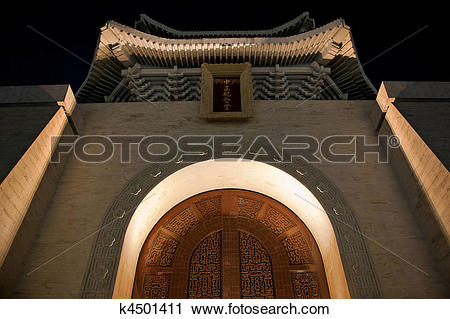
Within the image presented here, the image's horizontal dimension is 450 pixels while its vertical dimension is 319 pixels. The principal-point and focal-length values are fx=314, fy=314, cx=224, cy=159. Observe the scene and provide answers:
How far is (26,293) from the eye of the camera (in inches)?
117

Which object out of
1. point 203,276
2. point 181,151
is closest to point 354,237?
point 203,276

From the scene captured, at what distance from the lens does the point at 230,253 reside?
428cm

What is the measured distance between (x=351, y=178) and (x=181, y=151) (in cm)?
217

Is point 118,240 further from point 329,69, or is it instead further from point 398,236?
point 329,69

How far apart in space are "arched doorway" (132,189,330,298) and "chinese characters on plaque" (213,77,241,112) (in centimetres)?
125

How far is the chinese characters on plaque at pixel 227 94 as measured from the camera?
472cm

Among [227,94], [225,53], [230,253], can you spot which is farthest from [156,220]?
[225,53]

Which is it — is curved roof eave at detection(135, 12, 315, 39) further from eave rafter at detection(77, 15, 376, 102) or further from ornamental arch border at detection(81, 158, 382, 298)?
ornamental arch border at detection(81, 158, 382, 298)

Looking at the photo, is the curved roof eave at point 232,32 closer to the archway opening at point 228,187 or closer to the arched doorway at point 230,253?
the archway opening at point 228,187

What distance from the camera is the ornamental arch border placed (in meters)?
2.98

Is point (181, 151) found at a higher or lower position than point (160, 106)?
lower

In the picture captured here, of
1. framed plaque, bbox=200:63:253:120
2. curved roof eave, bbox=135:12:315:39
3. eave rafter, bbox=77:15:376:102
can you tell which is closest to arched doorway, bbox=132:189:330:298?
framed plaque, bbox=200:63:253:120

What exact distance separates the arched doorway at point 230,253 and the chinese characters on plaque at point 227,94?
1.25m

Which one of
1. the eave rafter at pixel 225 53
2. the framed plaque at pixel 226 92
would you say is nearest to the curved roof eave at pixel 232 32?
the eave rafter at pixel 225 53
